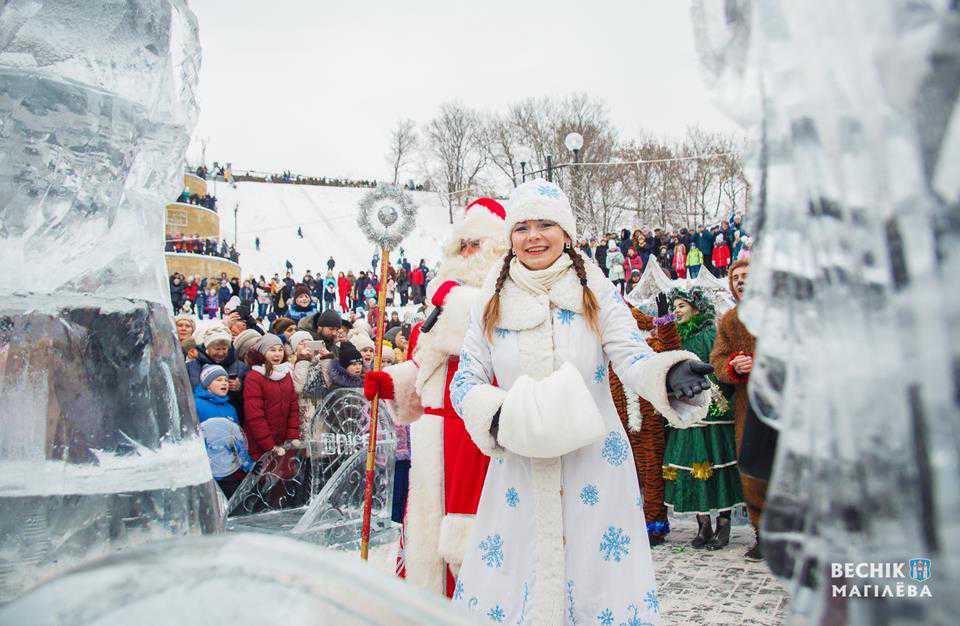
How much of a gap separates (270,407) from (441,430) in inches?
109

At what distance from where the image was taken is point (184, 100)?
1.47m

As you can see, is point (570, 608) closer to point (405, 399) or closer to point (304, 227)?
point (405, 399)

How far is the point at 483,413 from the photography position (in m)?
2.21

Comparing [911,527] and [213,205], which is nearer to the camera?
[911,527]

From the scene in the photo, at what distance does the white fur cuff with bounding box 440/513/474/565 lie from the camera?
118 inches

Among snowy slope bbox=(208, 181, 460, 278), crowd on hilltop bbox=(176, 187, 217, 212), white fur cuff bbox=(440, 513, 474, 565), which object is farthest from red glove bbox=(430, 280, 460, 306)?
crowd on hilltop bbox=(176, 187, 217, 212)

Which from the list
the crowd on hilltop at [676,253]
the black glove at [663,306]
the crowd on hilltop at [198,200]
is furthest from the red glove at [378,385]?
the crowd on hilltop at [198,200]

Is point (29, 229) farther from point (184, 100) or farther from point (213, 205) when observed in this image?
point (213, 205)

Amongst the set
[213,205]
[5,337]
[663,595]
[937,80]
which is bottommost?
[663,595]

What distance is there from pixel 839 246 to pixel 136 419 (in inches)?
46.7

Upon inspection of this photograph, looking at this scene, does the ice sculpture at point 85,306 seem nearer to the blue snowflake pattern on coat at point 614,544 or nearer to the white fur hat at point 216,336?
the blue snowflake pattern on coat at point 614,544

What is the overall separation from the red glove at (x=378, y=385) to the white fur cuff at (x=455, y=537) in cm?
69

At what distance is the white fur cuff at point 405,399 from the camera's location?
345 centimetres

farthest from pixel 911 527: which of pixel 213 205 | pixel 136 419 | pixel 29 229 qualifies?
pixel 213 205
